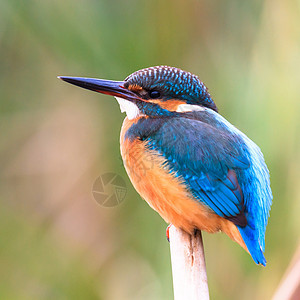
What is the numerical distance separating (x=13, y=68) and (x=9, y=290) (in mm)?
1185

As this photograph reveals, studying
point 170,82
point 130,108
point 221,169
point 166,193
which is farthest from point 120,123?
point 221,169

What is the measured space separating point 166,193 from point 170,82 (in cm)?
44

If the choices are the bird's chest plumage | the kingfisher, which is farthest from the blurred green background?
the bird's chest plumage

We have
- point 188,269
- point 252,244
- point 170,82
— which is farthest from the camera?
point 170,82

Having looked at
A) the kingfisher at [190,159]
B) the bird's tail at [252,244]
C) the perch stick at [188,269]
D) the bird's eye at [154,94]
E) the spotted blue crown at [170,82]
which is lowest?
the perch stick at [188,269]

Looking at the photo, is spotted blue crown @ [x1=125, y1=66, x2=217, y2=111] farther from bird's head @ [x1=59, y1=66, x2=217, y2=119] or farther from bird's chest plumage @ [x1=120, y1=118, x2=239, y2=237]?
bird's chest plumage @ [x1=120, y1=118, x2=239, y2=237]

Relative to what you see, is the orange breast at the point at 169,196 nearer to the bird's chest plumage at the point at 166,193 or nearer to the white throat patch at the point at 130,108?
the bird's chest plumage at the point at 166,193

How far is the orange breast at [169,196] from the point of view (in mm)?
2062

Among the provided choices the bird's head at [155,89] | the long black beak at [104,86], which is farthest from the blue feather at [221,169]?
the long black beak at [104,86]

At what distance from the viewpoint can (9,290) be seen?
7.84 ft

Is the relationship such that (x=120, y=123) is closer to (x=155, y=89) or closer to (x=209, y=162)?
(x=155, y=89)

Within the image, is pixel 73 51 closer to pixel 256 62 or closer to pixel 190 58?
pixel 190 58

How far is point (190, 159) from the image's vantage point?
6.67ft

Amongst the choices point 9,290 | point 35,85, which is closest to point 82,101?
point 35,85
